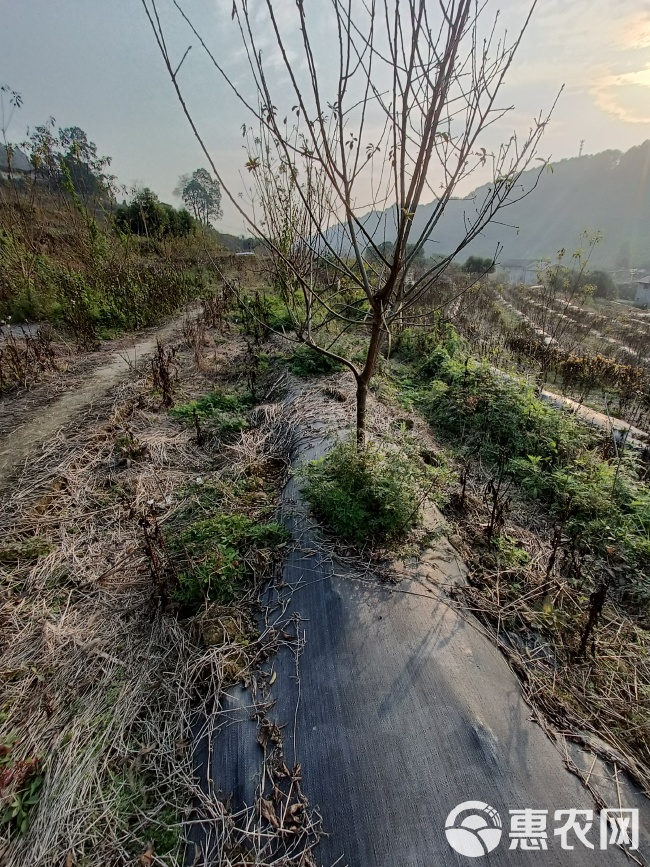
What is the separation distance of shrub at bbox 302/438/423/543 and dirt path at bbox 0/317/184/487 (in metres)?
2.51

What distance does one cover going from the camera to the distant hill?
66438 millimetres

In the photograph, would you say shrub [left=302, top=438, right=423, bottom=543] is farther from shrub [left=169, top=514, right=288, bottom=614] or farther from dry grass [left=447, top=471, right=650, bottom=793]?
dry grass [left=447, top=471, right=650, bottom=793]

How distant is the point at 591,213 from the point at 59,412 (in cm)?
10296

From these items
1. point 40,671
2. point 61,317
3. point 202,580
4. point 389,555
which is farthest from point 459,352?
point 61,317

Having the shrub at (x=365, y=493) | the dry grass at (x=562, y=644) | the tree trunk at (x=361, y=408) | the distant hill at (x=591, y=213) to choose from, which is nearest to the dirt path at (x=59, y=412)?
the shrub at (x=365, y=493)

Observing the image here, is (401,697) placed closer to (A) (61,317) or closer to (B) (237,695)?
(B) (237,695)

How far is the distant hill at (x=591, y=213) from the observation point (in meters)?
66.4

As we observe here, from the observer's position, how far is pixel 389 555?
186cm

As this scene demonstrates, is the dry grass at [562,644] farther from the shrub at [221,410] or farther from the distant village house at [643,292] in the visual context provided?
the distant village house at [643,292]

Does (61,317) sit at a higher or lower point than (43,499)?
higher

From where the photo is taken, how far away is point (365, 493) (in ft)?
6.55

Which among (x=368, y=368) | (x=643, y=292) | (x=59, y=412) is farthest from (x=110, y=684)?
(x=643, y=292)

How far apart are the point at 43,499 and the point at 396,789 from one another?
269 cm

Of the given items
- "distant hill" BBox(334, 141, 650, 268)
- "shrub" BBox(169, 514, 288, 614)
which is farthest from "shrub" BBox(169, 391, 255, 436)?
"distant hill" BBox(334, 141, 650, 268)
